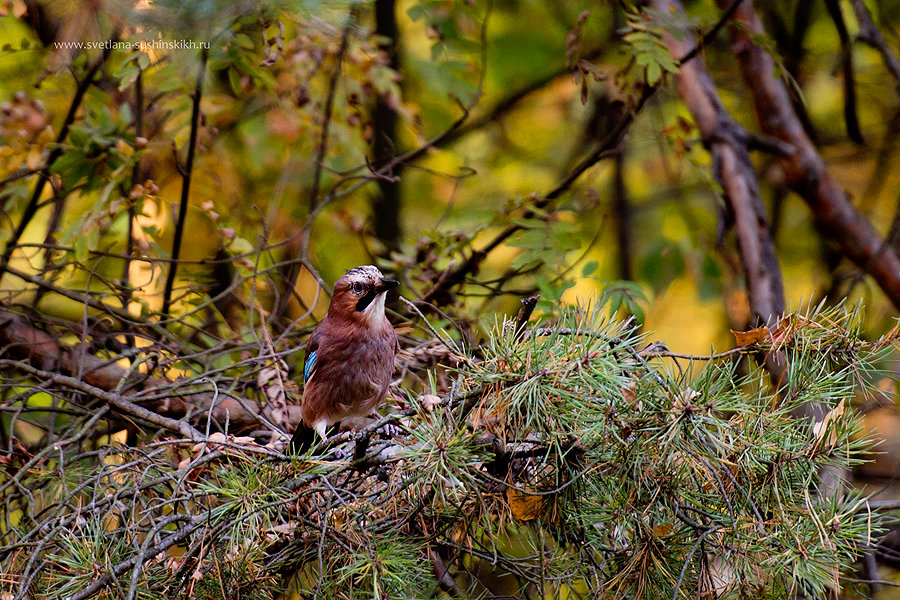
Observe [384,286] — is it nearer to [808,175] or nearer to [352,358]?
[352,358]

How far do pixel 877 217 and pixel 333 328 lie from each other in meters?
5.90

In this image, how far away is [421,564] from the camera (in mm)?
2260

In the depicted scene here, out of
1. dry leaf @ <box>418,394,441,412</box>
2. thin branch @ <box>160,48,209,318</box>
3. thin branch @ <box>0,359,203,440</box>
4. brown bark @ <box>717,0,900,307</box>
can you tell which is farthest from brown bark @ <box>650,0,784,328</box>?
thin branch @ <box>0,359,203,440</box>

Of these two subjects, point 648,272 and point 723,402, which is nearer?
point 723,402

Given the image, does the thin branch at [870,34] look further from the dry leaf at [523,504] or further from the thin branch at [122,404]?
the thin branch at [122,404]

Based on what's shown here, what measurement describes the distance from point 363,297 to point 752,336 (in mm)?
1921

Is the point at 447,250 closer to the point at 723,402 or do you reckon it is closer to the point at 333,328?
the point at 333,328

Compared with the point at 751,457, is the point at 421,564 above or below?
below

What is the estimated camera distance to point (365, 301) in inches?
147

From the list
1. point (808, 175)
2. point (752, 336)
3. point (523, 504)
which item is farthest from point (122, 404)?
point (808, 175)

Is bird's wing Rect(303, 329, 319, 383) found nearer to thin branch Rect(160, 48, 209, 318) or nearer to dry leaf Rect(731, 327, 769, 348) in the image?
thin branch Rect(160, 48, 209, 318)

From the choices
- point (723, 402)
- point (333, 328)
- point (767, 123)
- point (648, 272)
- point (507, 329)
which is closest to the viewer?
point (723, 402)

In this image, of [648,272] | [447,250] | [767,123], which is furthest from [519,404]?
[648,272]

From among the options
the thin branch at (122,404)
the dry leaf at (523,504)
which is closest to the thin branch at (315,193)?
the thin branch at (122,404)
